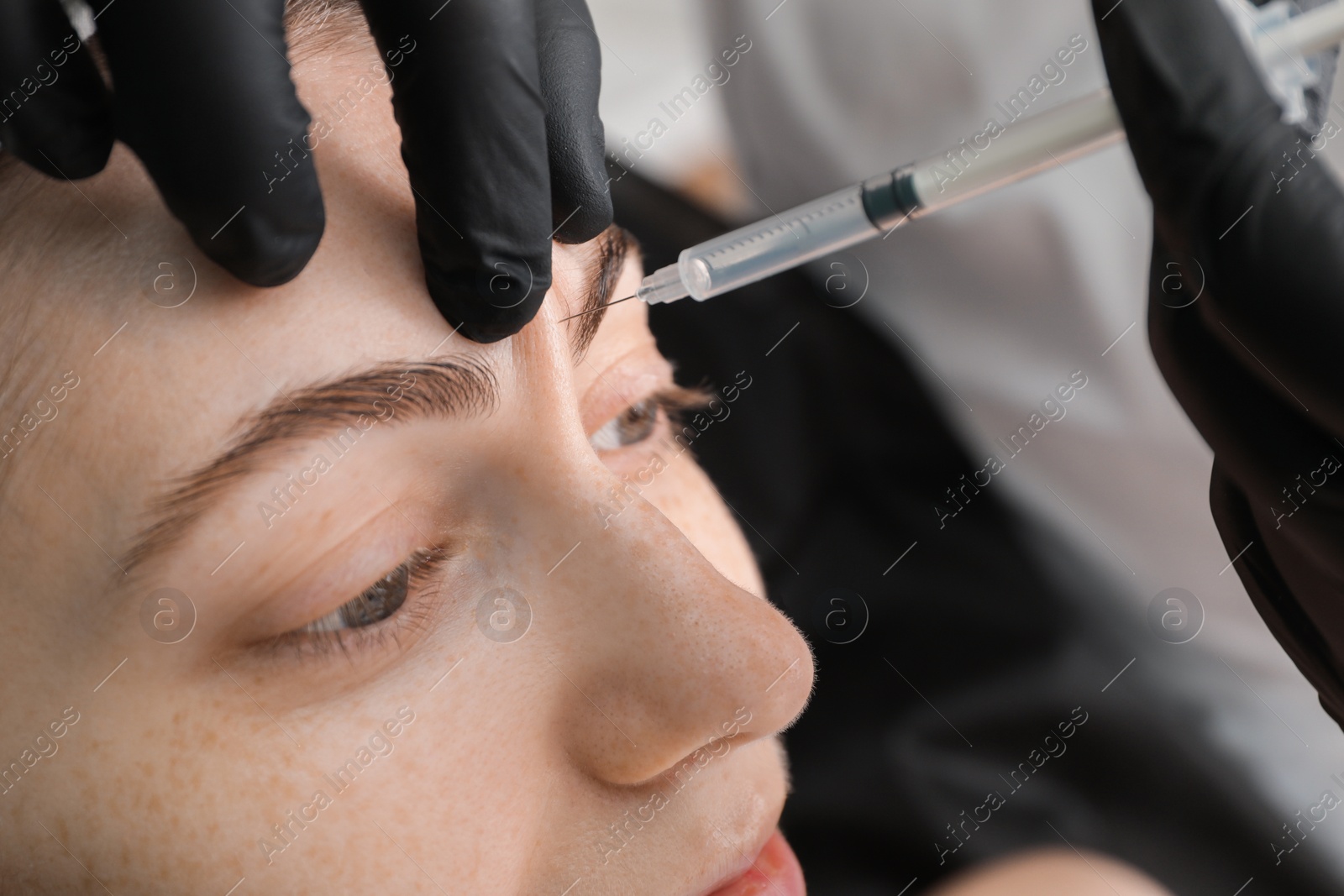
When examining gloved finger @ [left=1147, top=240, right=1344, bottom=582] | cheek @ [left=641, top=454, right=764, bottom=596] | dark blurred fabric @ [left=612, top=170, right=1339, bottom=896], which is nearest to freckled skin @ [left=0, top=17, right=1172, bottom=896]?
cheek @ [left=641, top=454, right=764, bottom=596]

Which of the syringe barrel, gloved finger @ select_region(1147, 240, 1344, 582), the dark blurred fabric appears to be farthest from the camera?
the dark blurred fabric

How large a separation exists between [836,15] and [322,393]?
1.01m

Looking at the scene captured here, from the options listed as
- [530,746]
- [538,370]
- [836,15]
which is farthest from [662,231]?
[530,746]

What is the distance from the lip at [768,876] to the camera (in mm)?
705

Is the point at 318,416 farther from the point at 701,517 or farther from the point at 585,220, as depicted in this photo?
the point at 701,517

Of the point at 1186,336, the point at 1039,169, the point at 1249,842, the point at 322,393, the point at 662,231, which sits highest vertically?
the point at 322,393

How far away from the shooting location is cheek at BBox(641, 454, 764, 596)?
0.81m

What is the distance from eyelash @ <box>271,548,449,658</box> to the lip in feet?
0.96

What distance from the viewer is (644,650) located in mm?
624

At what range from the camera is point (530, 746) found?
62cm

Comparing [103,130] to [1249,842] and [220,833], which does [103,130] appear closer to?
[220,833]

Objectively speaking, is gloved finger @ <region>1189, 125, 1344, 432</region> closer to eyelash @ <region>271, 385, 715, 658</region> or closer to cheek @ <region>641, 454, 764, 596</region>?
cheek @ <region>641, 454, 764, 596</region>

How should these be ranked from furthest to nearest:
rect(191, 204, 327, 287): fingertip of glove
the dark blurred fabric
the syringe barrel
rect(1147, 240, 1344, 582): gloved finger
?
1. the dark blurred fabric
2. the syringe barrel
3. rect(1147, 240, 1344, 582): gloved finger
4. rect(191, 204, 327, 287): fingertip of glove

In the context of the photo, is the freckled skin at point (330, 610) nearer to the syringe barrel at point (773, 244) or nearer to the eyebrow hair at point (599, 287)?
the eyebrow hair at point (599, 287)
